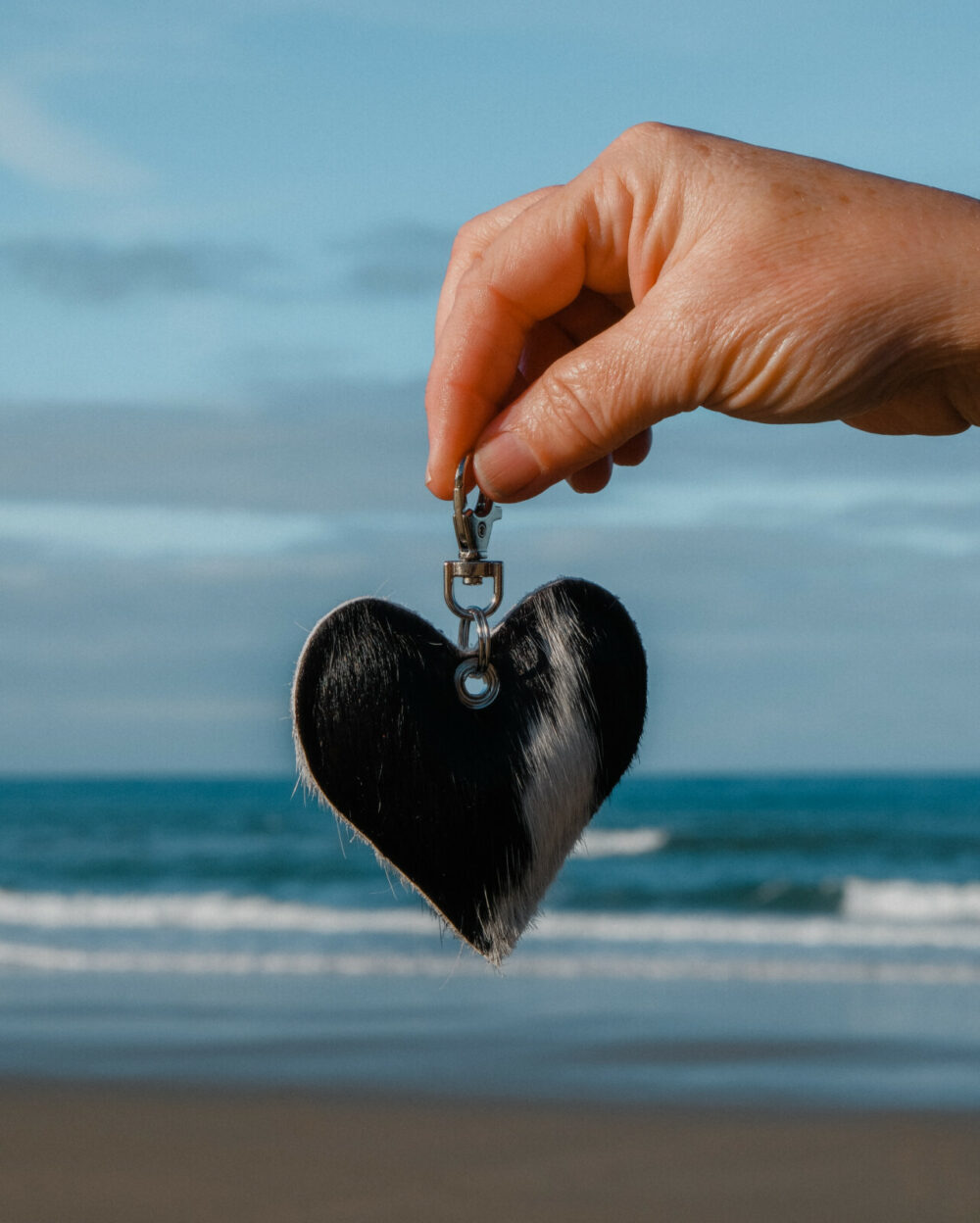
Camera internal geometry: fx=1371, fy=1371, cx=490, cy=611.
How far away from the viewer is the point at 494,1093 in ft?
21.7

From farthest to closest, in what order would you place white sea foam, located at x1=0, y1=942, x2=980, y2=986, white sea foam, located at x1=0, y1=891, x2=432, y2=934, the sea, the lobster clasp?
white sea foam, located at x1=0, y1=891, x2=432, y2=934
white sea foam, located at x1=0, y1=942, x2=980, y2=986
the sea
the lobster clasp

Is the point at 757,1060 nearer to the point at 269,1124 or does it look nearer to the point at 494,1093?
the point at 494,1093

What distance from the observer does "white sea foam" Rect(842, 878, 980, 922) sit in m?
16.0

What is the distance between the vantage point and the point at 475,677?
→ 198cm

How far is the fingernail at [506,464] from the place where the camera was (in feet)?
6.16

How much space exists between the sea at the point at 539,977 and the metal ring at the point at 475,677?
28 centimetres

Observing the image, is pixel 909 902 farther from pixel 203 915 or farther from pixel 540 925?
pixel 203 915

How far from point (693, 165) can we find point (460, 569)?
0.63 m

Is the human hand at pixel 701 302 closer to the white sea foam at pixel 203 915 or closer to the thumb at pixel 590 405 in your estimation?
the thumb at pixel 590 405

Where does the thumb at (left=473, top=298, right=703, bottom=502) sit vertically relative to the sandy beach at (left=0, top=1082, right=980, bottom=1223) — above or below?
above

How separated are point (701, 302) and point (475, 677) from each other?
609 mm

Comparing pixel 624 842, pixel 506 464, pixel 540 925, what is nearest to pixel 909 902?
pixel 624 842

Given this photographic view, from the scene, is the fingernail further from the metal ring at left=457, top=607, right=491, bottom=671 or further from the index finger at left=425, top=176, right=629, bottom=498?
the metal ring at left=457, top=607, right=491, bottom=671

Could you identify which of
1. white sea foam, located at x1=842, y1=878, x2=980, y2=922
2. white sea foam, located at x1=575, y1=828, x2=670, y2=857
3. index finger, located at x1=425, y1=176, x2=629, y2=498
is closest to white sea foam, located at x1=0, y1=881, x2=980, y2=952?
white sea foam, located at x1=842, y1=878, x2=980, y2=922
